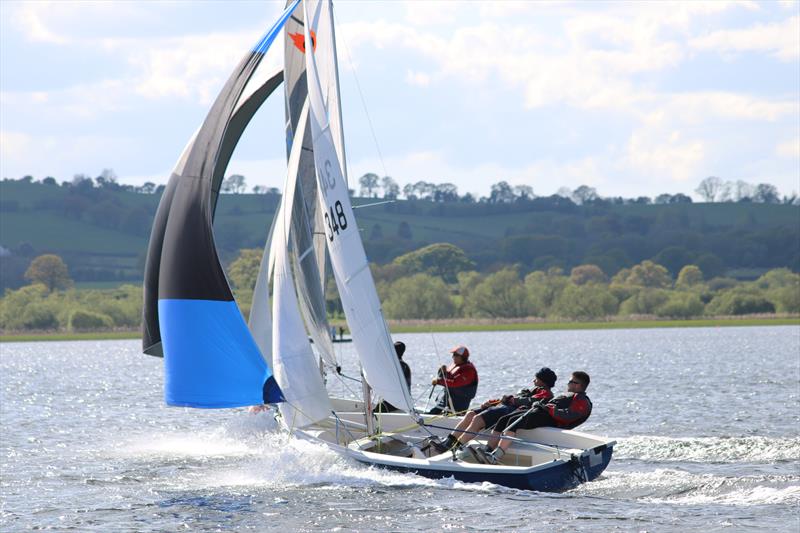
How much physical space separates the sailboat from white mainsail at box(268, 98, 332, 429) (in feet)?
0.05

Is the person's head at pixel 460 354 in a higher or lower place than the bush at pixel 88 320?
higher

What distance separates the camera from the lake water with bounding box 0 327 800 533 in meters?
16.3

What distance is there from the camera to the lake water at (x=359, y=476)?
1628 centimetres

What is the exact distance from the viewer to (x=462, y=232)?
177375 mm

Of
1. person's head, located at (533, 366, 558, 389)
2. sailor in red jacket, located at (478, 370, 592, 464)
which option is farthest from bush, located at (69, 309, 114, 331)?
sailor in red jacket, located at (478, 370, 592, 464)

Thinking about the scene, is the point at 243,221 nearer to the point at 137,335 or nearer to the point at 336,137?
the point at 137,335

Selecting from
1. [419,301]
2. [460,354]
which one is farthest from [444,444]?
[419,301]

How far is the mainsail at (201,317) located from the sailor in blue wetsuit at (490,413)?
2483 mm

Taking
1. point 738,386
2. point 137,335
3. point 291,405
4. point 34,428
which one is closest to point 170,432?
point 34,428

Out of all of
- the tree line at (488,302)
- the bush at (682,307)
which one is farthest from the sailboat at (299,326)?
the bush at (682,307)

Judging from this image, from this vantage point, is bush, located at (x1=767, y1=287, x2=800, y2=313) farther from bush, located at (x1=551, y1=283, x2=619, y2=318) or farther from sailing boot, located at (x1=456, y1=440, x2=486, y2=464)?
sailing boot, located at (x1=456, y1=440, x2=486, y2=464)

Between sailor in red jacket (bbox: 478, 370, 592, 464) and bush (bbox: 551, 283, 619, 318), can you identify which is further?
bush (bbox: 551, 283, 619, 318)

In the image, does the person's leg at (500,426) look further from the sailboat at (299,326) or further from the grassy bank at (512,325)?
the grassy bank at (512,325)

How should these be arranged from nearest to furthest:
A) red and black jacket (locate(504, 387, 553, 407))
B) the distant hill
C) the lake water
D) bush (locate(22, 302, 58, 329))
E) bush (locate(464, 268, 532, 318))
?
the lake water → red and black jacket (locate(504, 387, 553, 407)) → bush (locate(464, 268, 532, 318)) → bush (locate(22, 302, 58, 329)) → the distant hill
